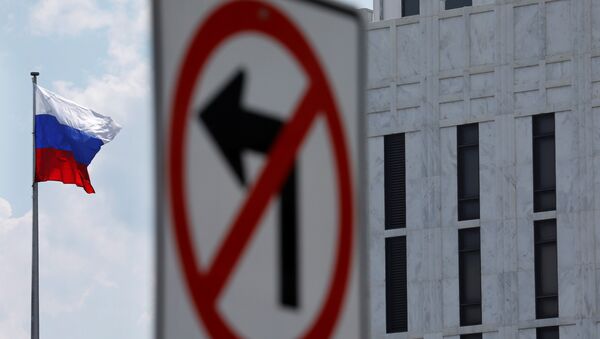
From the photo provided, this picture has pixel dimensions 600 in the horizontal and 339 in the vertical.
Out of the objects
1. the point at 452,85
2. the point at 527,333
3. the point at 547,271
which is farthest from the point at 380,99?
the point at 527,333

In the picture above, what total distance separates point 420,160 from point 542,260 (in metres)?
5.04

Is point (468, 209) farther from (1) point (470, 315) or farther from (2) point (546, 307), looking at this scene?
(2) point (546, 307)

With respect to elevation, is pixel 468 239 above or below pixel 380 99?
below

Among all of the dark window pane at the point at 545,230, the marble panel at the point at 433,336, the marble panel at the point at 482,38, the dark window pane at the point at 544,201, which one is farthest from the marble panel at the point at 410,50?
the marble panel at the point at 433,336

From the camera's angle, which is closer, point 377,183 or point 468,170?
point 468,170

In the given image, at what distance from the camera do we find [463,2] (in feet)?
170

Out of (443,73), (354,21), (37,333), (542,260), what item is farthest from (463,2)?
(354,21)

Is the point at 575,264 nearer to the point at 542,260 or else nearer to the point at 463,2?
the point at 542,260

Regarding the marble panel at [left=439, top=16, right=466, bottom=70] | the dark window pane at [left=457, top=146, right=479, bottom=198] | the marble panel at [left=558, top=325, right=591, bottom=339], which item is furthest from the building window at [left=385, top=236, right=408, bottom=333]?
the marble panel at [left=439, top=16, right=466, bottom=70]

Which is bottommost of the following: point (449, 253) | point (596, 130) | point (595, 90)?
point (449, 253)

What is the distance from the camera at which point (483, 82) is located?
49844 mm

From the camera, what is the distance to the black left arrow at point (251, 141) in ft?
8.98

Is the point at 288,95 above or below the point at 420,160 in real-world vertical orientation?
below

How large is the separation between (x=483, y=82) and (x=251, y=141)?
47.5m
